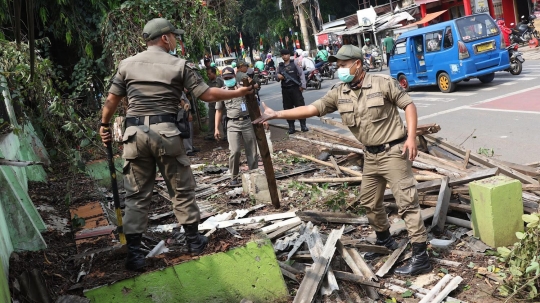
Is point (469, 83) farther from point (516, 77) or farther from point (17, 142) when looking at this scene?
point (17, 142)

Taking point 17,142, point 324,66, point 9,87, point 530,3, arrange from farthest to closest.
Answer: point 530,3, point 324,66, point 17,142, point 9,87

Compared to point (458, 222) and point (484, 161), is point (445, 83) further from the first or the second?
point (458, 222)

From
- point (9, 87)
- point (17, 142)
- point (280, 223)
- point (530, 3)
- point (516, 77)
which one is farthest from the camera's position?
point (530, 3)

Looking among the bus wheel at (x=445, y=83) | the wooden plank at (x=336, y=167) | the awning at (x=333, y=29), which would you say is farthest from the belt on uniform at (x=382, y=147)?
the awning at (x=333, y=29)

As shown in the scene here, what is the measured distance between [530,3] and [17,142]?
2756 centimetres

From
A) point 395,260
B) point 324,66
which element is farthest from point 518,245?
point 324,66

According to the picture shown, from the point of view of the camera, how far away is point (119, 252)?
463cm

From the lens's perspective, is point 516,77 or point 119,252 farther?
point 516,77

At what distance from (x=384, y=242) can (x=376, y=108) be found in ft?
4.41

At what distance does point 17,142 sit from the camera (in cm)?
886

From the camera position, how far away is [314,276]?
14.3ft

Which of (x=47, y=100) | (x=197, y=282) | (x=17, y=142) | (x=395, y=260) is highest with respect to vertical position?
(x=47, y=100)

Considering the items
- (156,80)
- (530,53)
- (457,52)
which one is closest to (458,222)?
(156,80)

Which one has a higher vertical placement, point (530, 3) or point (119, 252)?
point (530, 3)
